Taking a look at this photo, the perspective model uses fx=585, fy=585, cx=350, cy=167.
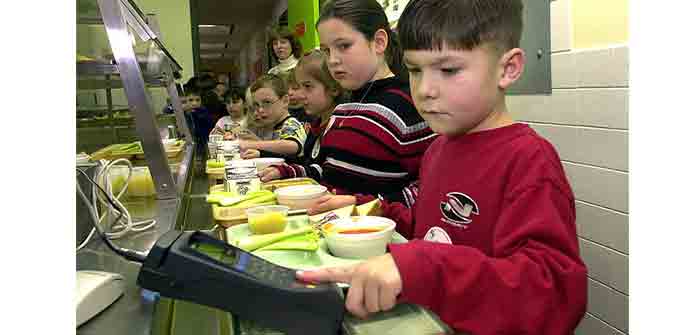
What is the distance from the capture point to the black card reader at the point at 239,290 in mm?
684

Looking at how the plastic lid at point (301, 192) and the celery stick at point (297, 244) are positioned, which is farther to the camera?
the plastic lid at point (301, 192)

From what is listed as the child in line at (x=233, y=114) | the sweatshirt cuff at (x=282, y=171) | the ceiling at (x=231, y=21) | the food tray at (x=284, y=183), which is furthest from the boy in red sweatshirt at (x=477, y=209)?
the ceiling at (x=231, y=21)

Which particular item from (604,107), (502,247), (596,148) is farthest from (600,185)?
(502,247)

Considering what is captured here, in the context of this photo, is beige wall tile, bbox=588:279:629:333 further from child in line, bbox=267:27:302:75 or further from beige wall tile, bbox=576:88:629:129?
child in line, bbox=267:27:302:75

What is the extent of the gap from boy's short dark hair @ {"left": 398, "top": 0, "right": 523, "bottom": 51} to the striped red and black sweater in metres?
0.63

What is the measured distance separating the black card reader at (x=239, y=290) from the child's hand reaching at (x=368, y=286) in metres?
0.02

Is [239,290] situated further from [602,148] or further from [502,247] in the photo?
[602,148]

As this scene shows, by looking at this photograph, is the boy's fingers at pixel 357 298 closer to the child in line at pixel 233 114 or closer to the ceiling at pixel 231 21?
the child in line at pixel 233 114

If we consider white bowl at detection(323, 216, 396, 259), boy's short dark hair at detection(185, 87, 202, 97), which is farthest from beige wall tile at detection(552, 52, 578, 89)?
boy's short dark hair at detection(185, 87, 202, 97)

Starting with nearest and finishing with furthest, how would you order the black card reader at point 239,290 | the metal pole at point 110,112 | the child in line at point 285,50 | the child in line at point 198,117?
the black card reader at point 239,290 < the metal pole at point 110,112 < the child in line at point 285,50 < the child in line at point 198,117
